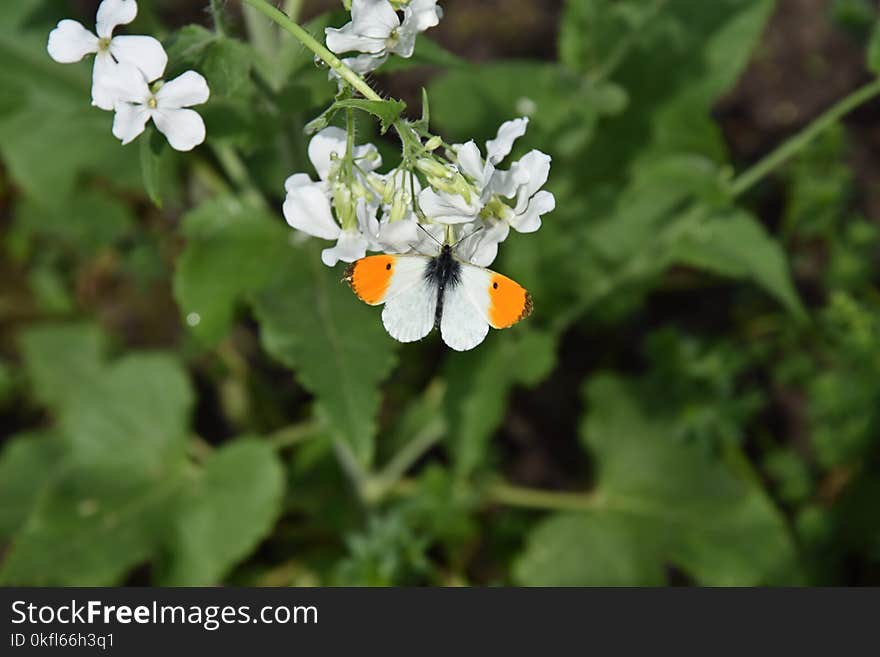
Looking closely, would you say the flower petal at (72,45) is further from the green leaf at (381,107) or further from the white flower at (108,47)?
the green leaf at (381,107)

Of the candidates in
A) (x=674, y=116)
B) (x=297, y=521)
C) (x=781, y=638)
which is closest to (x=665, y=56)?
(x=674, y=116)

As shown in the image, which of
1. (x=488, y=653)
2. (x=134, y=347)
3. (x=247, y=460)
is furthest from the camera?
(x=134, y=347)

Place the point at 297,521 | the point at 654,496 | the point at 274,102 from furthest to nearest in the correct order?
the point at 297,521 → the point at 654,496 → the point at 274,102

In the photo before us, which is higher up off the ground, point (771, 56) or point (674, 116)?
point (771, 56)

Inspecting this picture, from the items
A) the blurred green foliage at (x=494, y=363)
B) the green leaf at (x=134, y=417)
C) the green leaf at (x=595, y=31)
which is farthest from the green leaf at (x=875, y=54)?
the green leaf at (x=134, y=417)

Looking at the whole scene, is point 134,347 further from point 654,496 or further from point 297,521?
point 654,496

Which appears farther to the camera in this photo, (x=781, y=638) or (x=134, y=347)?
(x=134, y=347)
